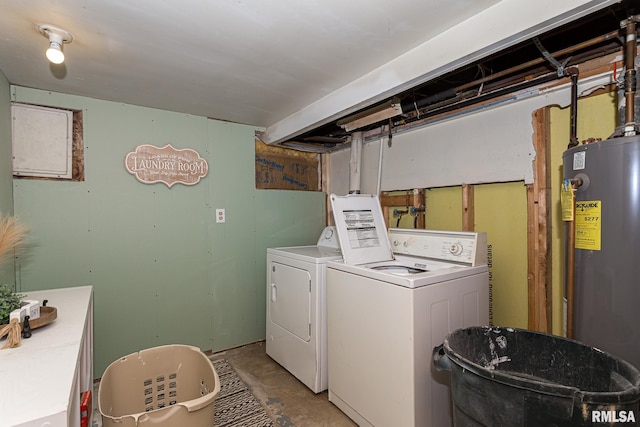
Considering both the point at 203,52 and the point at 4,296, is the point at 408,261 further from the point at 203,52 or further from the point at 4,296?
the point at 4,296

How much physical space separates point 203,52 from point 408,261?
6.09 feet

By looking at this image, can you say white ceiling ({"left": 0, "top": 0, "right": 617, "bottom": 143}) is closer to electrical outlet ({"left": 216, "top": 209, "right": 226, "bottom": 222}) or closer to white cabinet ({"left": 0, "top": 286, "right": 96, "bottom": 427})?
electrical outlet ({"left": 216, "top": 209, "right": 226, "bottom": 222})

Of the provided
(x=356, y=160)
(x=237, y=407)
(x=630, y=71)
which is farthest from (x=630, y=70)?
(x=237, y=407)

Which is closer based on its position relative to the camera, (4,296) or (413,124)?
(4,296)

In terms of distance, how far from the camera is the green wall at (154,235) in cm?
233

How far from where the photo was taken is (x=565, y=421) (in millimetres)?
938

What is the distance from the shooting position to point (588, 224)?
1.32 metres

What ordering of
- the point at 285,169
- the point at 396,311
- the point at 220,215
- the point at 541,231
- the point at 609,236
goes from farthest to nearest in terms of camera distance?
1. the point at 285,169
2. the point at 220,215
3. the point at 541,231
4. the point at 396,311
5. the point at 609,236

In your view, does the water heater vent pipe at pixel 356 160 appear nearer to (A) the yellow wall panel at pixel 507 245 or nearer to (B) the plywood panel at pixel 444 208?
(B) the plywood panel at pixel 444 208

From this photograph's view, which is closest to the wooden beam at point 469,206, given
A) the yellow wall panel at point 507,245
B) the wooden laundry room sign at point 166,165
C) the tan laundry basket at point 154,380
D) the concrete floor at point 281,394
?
the yellow wall panel at point 507,245

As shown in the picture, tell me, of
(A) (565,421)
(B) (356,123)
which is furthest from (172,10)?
(A) (565,421)

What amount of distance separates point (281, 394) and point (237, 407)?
329mm

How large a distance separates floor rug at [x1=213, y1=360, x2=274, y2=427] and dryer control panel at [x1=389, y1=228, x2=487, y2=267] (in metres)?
1.48

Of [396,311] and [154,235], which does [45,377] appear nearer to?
[396,311]
